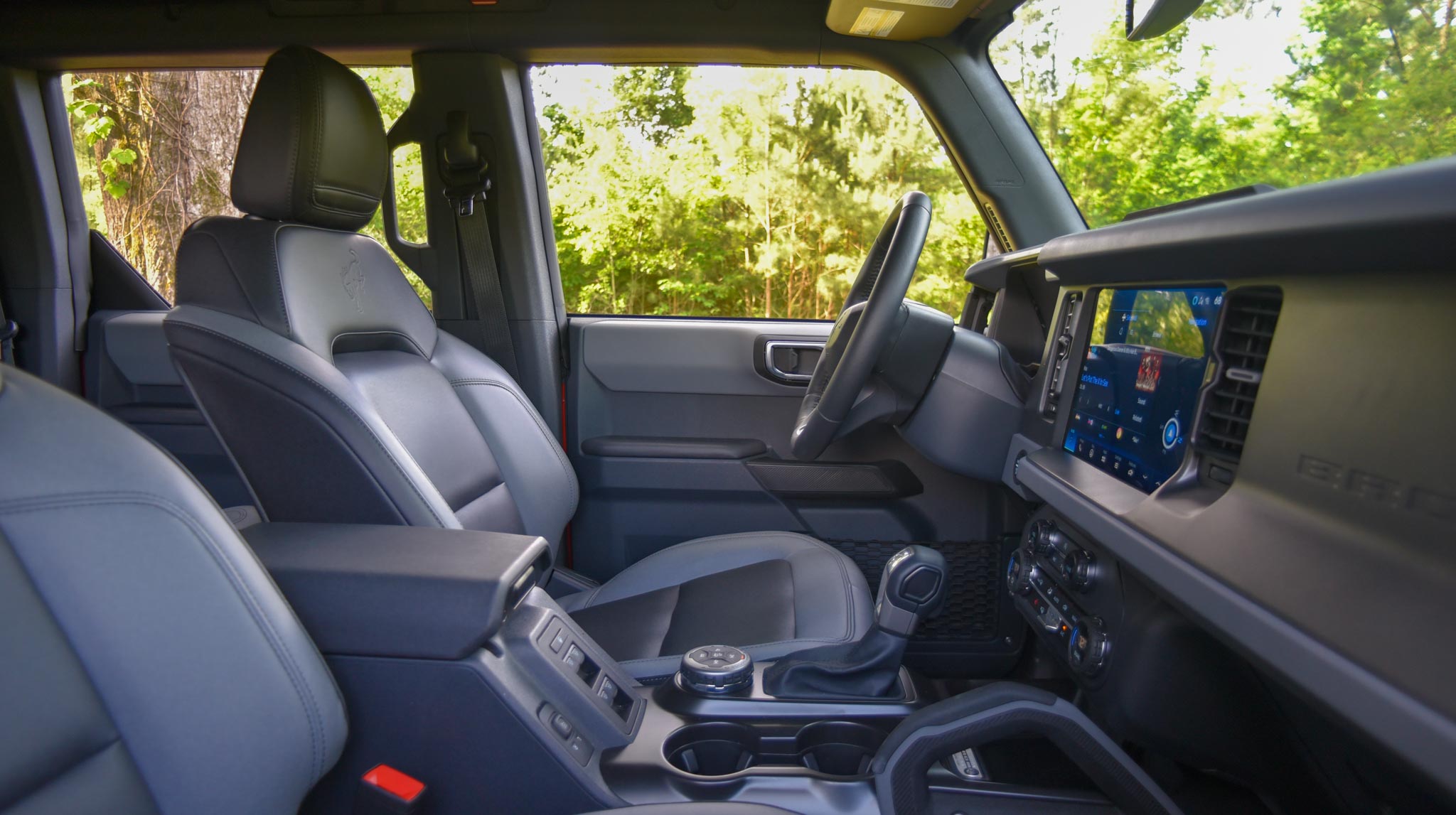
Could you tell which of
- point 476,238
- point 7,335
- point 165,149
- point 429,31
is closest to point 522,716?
point 476,238

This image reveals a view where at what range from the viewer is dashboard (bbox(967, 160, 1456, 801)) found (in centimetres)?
61

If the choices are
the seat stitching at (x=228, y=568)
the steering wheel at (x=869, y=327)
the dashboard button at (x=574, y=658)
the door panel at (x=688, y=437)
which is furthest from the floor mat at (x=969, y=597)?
the seat stitching at (x=228, y=568)

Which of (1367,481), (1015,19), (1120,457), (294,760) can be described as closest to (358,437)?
(294,760)

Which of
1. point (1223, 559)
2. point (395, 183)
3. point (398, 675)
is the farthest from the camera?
point (395, 183)

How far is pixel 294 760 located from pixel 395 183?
168 cm

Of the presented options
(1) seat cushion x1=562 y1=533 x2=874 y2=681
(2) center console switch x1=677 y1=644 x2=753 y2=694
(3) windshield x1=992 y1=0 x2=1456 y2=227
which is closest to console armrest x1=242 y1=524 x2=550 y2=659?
(2) center console switch x1=677 y1=644 x2=753 y2=694

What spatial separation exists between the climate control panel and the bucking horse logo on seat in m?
1.18

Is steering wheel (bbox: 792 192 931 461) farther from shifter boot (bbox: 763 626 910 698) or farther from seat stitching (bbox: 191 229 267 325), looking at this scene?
seat stitching (bbox: 191 229 267 325)

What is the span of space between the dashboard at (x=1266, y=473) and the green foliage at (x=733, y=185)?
3.00 feet

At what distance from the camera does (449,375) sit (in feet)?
5.64

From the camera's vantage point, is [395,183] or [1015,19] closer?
[1015,19]

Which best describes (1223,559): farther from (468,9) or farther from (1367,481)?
(468,9)

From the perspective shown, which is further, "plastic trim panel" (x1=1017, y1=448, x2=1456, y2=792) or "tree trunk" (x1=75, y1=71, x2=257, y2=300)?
"tree trunk" (x1=75, y1=71, x2=257, y2=300)

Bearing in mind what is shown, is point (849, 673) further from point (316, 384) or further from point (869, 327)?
point (316, 384)
